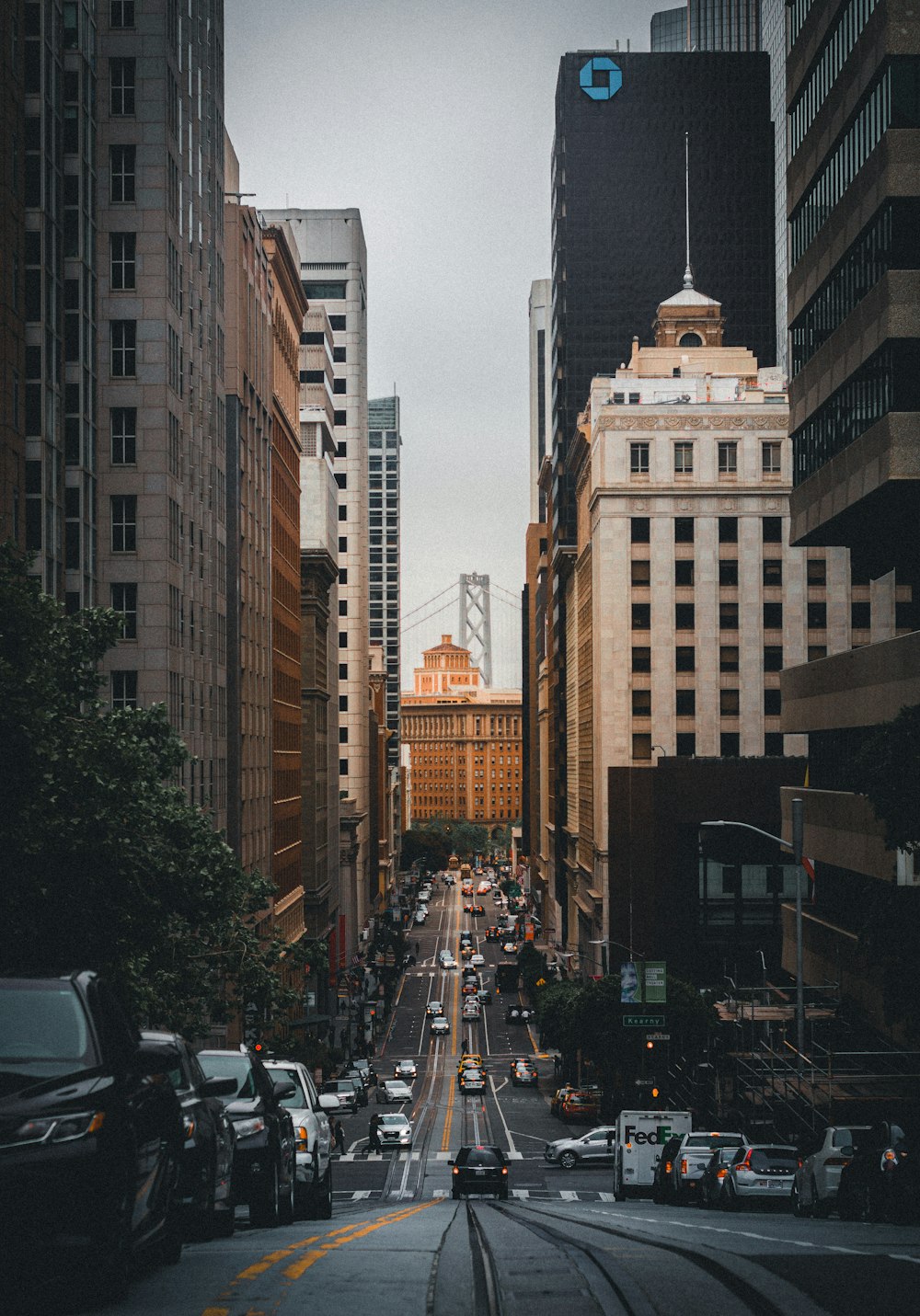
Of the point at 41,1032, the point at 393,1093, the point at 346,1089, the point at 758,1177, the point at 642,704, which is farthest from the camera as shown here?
the point at 642,704

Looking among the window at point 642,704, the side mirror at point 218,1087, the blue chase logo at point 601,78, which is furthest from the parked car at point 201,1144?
the blue chase logo at point 601,78

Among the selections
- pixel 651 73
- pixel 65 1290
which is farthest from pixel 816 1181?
pixel 651 73

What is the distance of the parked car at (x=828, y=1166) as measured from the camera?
23.2 metres

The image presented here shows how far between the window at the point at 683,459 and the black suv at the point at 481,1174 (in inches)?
2630

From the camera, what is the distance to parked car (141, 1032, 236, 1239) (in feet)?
43.7

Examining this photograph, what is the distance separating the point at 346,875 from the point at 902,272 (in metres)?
108

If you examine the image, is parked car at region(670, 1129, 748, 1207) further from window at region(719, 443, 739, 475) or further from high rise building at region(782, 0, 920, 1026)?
window at region(719, 443, 739, 475)

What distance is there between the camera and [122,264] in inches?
2315

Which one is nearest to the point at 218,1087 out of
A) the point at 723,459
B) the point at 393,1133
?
the point at 393,1133

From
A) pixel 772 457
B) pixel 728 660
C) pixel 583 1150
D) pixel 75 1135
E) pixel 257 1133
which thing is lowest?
pixel 583 1150

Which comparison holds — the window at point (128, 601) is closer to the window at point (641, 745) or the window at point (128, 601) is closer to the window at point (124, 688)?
the window at point (124, 688)

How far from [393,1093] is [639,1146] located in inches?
1582

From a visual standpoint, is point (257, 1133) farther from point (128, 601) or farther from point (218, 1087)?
point (128, 601)

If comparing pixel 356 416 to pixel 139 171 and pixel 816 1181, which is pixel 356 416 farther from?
pixel 816 1181
